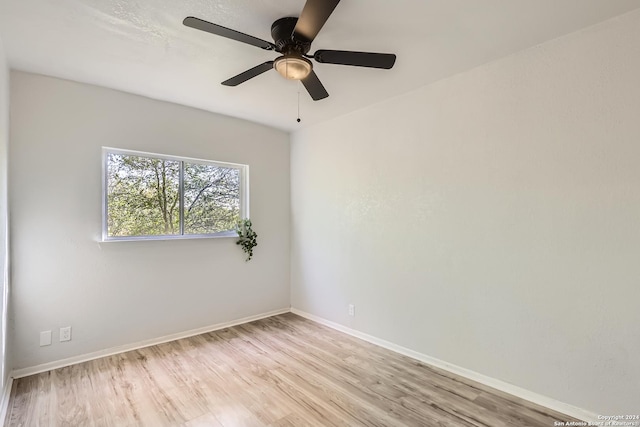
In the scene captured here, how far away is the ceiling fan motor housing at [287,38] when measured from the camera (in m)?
1.86

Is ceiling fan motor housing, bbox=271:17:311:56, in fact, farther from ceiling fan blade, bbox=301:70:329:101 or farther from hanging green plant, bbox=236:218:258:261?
hanging green plant, bbox=236:218:258:261

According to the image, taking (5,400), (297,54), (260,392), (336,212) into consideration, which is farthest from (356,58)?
(5,400)

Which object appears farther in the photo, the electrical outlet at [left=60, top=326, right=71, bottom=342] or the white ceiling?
the electrical outlet at [left=60, top=326, right=71, bottom=342]

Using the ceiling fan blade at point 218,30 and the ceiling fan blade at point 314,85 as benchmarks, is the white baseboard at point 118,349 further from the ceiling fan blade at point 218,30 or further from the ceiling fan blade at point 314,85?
the ceiling fan blade at point 218,30

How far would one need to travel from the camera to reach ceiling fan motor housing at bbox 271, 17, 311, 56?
6.10 ft

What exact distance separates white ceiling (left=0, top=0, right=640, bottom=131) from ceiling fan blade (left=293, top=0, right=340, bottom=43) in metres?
0.22

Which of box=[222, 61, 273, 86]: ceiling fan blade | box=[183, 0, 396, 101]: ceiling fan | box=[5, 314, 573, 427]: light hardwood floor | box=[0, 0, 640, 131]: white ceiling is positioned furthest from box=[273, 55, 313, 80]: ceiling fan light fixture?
box=[5, 314, 573, 427]: light hardwood floor

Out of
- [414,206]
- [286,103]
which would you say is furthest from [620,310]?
[286,103]

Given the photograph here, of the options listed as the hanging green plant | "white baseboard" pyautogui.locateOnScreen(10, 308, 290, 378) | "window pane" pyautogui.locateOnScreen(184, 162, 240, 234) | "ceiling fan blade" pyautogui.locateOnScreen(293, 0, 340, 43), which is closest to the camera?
"ceiling fan blade" pyautogui.locateOnScreen(293, 0, 340, 43)

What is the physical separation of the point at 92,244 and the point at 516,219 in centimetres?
356

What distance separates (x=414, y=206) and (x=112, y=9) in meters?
2.60

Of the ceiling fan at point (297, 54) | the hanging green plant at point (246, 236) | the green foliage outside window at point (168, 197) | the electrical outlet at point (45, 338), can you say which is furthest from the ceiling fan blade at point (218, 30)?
the electrical outlet at point (45, 338)

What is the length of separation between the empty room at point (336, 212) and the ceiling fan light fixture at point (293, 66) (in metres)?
0.03

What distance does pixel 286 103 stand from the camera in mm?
3238
